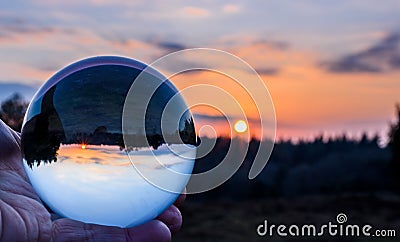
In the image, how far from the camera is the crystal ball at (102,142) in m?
2.38

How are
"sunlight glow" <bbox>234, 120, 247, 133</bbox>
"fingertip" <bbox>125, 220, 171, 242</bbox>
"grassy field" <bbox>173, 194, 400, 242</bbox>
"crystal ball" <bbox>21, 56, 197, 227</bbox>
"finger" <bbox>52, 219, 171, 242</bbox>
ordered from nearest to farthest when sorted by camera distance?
"crystal ball" <bbox>21, 56, 197, 227</bbox>
"finger" <bbox>52, 219, 171, 242</bbox>
"fingertip" <bbox>125, 220, 171, 242</bbox>
"sunlight glow" <bbox>234, 120, 247, 133</bbox>
"grassy field" <bbox>173, 194, 400, 242</bbox>

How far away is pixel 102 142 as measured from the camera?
236cm

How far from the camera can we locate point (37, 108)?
2684mm

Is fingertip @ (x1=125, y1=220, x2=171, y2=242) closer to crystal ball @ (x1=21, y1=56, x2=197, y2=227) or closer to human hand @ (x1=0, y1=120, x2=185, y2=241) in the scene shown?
human hand @ (x1=0, y1=120, x2=185, y2=241)

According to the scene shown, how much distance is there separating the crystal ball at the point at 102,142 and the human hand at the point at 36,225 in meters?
0.07

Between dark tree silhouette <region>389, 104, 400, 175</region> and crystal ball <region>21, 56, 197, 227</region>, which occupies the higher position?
dark tree silhouette <region>389, 104, 400, 175</region>

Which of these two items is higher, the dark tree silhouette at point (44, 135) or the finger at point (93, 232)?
the dark tree silhouette at point (44, 135)

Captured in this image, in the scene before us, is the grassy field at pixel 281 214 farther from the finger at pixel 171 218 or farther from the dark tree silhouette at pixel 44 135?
the dark tree silhouette at pixel 44 135

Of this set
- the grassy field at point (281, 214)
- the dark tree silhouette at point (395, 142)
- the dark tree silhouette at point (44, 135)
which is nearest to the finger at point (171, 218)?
the dark tree silhouette at point (44, 135)

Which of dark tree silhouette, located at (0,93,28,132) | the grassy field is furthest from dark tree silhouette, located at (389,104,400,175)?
dark tree silhouette, located at (0,93,28,132)

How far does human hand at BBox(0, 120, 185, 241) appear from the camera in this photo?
2.61 meters

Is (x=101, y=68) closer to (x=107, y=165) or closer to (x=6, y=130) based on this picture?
(x=107, y=165)

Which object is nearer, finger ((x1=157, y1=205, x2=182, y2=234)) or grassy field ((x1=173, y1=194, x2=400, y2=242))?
finger ((x1=157, y1=205, x2=182, y2=234))

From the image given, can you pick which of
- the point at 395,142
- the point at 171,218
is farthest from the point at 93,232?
the point at 395,142
